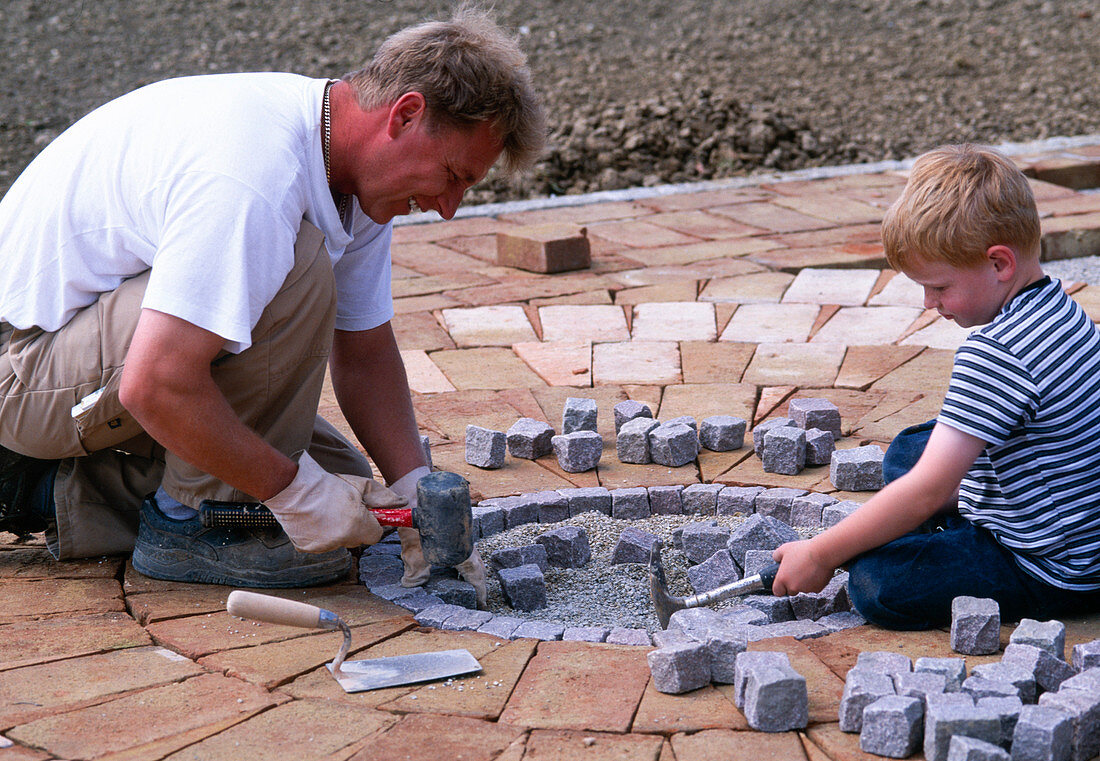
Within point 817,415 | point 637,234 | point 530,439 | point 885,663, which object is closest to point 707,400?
point 817,415

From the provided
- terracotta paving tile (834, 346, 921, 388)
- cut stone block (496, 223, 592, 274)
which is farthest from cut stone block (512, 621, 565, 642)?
cut stone block (496, 223, 592, 274)

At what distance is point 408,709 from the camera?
2117mm

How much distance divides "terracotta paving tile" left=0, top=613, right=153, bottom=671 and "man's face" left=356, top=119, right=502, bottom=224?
3.70 feet

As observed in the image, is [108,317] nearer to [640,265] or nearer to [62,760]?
[62,760]

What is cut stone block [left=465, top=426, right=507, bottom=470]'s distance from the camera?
3.48 meters

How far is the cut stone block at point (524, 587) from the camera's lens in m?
2.80

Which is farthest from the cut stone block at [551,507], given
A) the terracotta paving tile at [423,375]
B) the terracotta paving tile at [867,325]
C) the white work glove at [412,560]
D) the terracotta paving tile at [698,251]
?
the terracotta paving tile at [698,251]

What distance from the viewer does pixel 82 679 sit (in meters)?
2.21

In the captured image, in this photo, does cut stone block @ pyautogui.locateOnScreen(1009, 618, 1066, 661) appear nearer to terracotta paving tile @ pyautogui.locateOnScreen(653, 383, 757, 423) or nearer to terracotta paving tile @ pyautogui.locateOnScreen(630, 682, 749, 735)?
terracotta paving tile @ pyautogui.locateOnScreen(630, 682, 749, 735)

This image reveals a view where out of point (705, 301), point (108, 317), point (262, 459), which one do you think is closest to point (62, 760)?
point (262, 459)

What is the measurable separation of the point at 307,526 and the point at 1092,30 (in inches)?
427

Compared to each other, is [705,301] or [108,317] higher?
[108,317]

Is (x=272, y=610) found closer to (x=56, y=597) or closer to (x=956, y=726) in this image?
(x=56, y=597)

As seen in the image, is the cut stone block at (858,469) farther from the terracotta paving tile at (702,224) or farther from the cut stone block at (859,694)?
the terracotta paving tile at (702,224)
